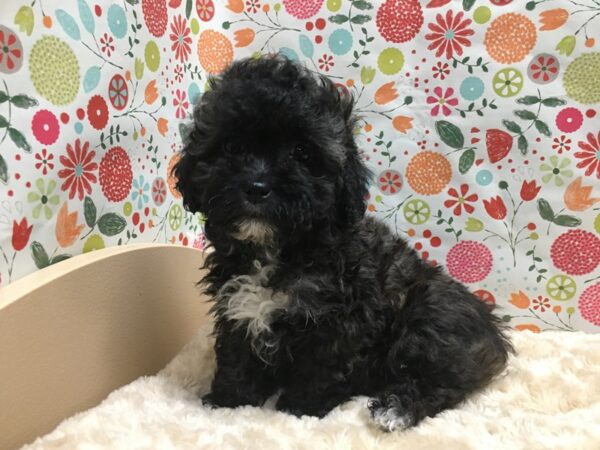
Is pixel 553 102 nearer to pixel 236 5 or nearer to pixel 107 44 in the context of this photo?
pixel 236 5

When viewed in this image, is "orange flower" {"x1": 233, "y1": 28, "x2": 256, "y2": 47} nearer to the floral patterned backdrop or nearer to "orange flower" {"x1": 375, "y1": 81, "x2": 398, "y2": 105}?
the floral patterned backdrop

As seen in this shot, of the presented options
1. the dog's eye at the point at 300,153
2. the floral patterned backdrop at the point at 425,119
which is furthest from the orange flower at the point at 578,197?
the dog's eye at the point at 300,153

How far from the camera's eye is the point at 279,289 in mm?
1843

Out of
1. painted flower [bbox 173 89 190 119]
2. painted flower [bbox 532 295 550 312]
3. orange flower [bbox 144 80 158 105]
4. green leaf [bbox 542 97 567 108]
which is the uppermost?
orange flower [bbox 144 80 158 105]

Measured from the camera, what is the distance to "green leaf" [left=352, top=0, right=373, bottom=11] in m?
2.52

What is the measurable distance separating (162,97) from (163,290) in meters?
0.85

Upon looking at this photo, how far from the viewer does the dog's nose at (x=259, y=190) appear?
1.62 meters

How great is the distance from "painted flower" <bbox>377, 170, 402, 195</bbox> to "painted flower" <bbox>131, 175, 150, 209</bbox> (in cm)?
110

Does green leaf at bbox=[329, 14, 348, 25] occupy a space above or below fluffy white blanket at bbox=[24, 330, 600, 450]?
above

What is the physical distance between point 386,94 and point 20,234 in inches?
65.9

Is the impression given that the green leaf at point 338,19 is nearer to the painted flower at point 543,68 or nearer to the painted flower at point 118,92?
the painted flower at point 543,68

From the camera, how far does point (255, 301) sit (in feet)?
6.12

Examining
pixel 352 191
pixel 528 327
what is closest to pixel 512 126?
pixel 528 327

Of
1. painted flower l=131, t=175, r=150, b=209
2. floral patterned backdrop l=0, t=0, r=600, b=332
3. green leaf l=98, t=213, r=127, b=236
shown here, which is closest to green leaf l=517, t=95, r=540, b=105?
floral patterned backdrop l=0, t=0, r=600, b=332
